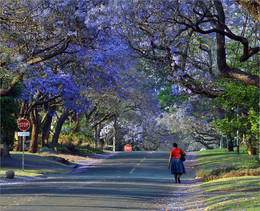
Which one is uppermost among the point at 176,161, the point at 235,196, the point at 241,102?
the point at 241,102

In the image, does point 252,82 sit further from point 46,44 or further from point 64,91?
point 64,91

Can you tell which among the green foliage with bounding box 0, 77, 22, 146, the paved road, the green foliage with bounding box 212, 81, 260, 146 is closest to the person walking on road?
the paved road

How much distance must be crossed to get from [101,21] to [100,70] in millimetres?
6192

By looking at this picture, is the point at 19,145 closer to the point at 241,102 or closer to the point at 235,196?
the point at 241,102

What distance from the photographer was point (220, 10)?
1812 cm

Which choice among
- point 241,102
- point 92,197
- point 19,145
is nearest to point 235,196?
point 92,197

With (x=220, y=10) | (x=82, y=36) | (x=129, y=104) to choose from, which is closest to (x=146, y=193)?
(x=220, y=10)

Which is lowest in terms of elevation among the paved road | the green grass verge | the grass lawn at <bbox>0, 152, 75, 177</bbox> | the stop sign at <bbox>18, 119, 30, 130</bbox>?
the paved road

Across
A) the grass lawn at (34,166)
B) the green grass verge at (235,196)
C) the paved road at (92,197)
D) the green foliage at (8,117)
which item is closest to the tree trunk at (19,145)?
the grass lawn at (34,166)

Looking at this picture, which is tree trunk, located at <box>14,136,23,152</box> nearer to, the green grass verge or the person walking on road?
the person walking on road

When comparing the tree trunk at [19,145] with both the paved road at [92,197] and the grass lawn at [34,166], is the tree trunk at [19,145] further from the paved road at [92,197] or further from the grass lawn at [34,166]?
the paved road at [92,197]

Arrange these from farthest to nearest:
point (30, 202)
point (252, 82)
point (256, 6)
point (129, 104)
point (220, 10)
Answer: point (129, 104) → point (220, 10) → point (252, 82) → point (30, 202) → point (256, 6)

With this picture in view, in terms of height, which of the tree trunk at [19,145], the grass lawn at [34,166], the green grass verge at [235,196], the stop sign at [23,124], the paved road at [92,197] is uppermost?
the stop sign at [23,124]

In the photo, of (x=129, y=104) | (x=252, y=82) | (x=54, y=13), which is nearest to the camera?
(x=252, y=82)
